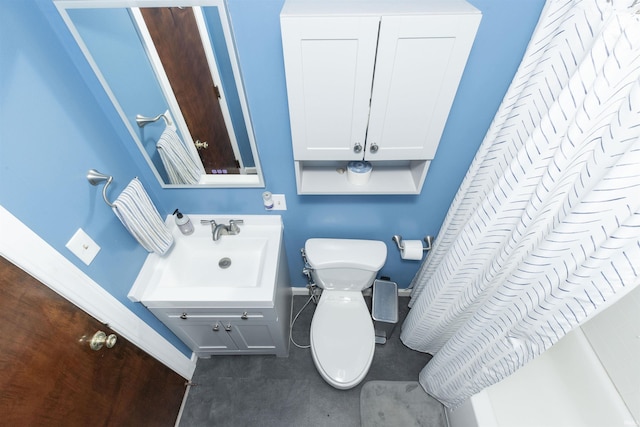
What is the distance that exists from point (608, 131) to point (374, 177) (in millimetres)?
828

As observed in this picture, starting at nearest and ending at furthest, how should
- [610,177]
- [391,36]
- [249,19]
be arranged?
[610,177]
[391,36]
[249,19]

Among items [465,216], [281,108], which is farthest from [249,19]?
[465,216]

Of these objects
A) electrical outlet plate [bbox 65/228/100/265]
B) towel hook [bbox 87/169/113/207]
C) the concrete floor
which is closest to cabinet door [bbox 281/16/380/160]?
towel hook [bbox 87/169/113/207]

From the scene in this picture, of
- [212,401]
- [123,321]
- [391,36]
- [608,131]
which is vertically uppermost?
[391,36]

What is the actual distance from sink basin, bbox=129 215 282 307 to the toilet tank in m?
0.22

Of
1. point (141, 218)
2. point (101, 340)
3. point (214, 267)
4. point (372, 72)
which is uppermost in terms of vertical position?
point (372, 72)

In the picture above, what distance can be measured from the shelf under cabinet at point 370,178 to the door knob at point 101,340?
95 centimetres

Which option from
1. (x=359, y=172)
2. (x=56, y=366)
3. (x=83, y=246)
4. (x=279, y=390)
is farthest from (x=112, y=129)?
(x=279, y=390)

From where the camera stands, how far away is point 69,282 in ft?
3.20

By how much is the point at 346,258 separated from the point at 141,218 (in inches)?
39.2

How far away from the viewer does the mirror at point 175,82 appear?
97cm

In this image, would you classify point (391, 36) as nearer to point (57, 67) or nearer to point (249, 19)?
point (249, 19)

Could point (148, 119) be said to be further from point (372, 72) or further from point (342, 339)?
point (342, 339)

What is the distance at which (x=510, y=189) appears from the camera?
0.95 meters
